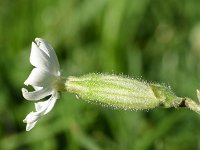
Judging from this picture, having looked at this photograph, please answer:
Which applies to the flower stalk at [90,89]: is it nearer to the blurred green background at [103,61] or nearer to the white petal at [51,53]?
the white petal at [51,53]

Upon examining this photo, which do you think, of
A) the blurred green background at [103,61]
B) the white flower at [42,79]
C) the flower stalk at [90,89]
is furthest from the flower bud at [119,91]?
the blurred green background at [103,61]

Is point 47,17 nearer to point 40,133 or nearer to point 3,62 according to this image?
point 3,62

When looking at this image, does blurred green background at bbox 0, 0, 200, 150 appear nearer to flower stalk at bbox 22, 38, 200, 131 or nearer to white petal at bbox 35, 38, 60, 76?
flower stalk at bbox 22, 38, 200, 131

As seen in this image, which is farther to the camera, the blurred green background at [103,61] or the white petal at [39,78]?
the blurred green background at [103,61]

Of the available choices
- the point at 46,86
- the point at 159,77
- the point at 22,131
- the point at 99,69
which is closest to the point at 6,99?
the point at 22,131

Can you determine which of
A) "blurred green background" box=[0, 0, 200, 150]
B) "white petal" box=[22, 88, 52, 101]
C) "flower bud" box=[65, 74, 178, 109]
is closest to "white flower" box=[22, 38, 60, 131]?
"white petal" box=[22, 88, 52, 101]

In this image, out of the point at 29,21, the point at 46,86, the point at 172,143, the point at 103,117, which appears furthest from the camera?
the point at 29,21
